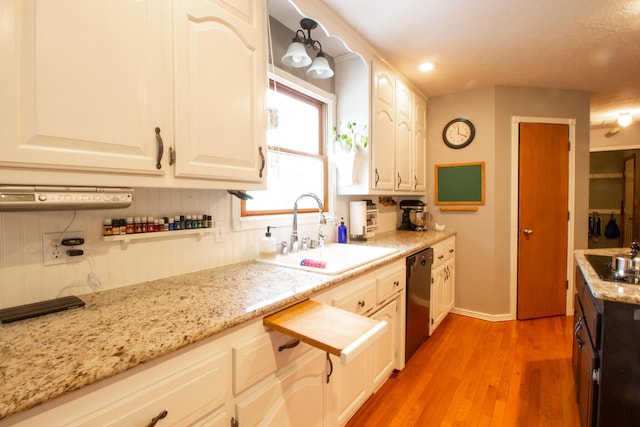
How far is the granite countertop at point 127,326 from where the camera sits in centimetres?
62

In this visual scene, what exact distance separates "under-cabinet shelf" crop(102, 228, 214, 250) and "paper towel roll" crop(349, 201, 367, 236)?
131 cm

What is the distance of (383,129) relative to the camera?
2500mm

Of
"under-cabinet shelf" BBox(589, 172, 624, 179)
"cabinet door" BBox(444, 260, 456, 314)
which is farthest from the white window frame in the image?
"under-cabinet shelf" BBox(589, 172, 624, 179)

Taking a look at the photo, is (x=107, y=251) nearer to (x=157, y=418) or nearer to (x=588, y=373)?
(x=157, y=418)

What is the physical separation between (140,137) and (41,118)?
24 cm

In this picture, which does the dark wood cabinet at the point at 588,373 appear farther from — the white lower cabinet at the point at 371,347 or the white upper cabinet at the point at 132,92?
the white upper cabinet at the point at 132,92

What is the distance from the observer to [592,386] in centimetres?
136

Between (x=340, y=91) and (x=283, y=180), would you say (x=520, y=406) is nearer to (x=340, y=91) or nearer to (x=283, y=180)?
(x=283, y=180)

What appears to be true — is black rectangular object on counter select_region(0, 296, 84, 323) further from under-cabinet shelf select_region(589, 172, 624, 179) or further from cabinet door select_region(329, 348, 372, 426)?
under-cabinet shelf select_region(589, 172, 624, 179)

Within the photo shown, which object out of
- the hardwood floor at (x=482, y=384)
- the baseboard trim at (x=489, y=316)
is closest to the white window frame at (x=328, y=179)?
the hardwood floor at (x=482, y=384)

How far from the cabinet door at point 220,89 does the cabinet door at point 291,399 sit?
0.80 meters

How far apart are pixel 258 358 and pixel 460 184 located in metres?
3.01

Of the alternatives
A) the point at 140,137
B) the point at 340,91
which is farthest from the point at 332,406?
the point at 340,91

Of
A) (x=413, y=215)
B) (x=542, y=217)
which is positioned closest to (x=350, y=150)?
(x=413, y=215)
